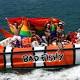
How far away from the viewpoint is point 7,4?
118 ft

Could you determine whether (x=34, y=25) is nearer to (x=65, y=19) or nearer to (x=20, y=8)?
(x=65, y=19)

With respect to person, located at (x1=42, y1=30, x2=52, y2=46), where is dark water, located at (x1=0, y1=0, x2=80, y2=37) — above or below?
above

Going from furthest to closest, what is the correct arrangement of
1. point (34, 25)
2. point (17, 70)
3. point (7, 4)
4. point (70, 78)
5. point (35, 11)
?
point (7, 4) < point (35, 11) < point (34, 25) < point (17, 70) < point (70, 78)

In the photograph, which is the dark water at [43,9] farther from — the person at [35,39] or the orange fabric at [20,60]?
the orange fabric at [20,60]

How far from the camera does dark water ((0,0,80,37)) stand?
102 feet

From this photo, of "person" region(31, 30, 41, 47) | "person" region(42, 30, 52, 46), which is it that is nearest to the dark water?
"person" region(42, 30, 52, 46)

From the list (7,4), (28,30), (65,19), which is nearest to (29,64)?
(28,30)

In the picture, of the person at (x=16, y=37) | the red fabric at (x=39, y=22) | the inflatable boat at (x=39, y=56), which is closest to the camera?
the inflatable boat at (x=39, y=56)

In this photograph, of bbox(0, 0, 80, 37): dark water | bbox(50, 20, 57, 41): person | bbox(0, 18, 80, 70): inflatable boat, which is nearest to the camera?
bbox(0, 18, 80, 70): inflatable boat

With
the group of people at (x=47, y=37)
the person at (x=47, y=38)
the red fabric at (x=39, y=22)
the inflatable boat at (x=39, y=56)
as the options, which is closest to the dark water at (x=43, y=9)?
the red fabric at (x=39, y=22)

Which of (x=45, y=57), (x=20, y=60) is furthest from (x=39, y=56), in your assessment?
(x=20, y=60)

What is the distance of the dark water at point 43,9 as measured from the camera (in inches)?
1229

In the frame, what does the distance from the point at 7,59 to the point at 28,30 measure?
2.23 metres

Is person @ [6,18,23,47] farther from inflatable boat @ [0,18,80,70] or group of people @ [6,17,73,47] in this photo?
inflatable boat @ [0,18,80,70]
